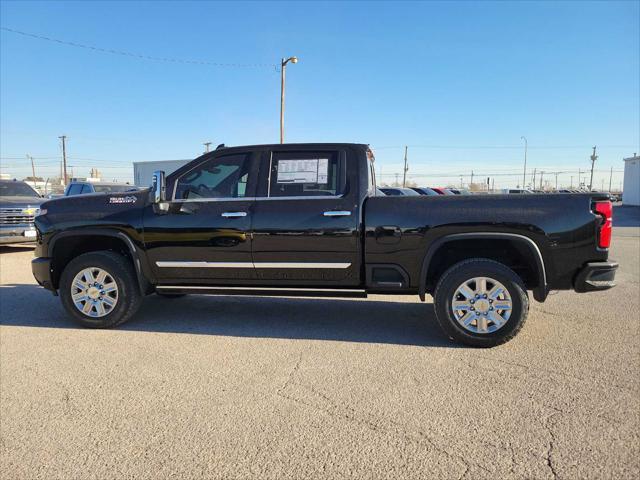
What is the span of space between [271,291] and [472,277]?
2.01 meters

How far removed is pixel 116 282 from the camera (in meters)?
5.07

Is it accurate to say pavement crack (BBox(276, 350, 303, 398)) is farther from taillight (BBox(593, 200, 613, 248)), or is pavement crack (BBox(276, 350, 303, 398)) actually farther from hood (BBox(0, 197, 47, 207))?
hood (BBox(0, 197, 47, 207))

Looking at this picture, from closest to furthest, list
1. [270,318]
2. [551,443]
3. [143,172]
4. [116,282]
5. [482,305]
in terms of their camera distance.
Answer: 1. [551,443]
2. [482,305]
3. [116,282]
4. [270,318]
5. [143,172]

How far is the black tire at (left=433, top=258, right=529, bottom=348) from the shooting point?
14.1ft

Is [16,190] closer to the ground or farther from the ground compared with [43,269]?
farther from the ground

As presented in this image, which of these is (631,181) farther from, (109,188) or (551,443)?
(551,443)

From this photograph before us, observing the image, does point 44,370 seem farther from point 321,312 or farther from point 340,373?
point 321,312

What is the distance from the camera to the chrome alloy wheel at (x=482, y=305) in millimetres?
4348

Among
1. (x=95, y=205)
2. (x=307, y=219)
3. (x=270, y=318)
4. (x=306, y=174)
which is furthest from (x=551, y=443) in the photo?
(x=95, y=205)

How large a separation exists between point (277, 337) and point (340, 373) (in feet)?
3.73

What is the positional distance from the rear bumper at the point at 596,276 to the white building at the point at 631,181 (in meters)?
53.5

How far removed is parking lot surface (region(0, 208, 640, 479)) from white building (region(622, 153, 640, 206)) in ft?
173

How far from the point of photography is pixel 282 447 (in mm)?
2736

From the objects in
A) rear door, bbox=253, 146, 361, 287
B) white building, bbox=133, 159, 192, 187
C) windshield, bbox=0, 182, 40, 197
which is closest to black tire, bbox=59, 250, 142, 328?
rear door, bbox=253, 146, 361, 287
